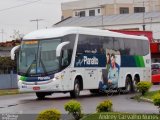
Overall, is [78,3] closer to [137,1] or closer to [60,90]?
[137,1]

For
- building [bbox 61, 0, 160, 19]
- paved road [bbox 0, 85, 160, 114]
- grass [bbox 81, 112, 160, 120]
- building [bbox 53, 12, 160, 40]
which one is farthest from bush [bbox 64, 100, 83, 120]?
building [bbox 61, 0, 160, 19]

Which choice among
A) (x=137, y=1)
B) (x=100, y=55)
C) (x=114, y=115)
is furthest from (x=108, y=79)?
(x=137, y=1)

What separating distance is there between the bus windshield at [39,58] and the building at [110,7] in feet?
247

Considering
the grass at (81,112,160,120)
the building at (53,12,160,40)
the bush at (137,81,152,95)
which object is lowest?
the grass at (81,112,160,120)

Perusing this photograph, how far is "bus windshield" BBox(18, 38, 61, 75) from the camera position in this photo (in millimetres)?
26328

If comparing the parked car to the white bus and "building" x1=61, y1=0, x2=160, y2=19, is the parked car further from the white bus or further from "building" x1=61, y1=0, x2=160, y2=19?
"building" x1=61, y1=0, x2=160, y2=19

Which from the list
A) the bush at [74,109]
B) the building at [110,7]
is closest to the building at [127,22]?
the building at [110,7]

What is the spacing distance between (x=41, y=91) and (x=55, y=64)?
1.51m

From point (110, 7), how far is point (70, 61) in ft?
255

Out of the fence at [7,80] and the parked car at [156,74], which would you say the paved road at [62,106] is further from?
the fence at [7,80]

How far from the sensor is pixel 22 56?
27.3 metres

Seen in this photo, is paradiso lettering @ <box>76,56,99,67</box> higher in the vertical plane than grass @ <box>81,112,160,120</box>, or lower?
higher

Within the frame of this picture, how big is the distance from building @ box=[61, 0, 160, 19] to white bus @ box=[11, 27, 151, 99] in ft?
235

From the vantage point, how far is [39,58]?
26.5 meters
